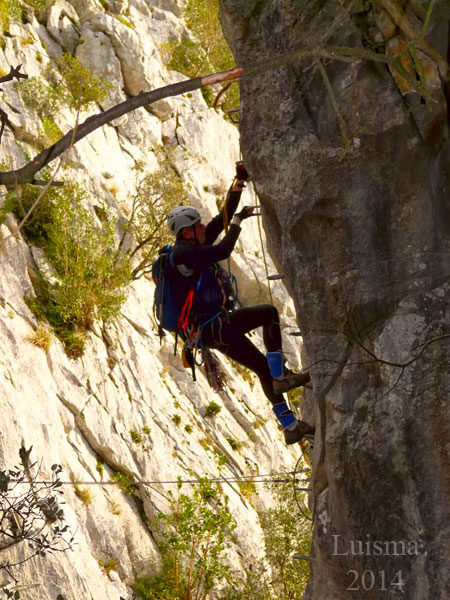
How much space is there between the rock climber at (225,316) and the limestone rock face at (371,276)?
2.97 ft

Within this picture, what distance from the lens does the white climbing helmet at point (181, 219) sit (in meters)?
6.84

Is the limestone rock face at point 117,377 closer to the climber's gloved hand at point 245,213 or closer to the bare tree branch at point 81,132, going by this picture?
the climber's gloved hand at point 245,213

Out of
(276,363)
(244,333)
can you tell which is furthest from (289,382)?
(244,333)

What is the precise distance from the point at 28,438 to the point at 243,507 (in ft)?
12.7

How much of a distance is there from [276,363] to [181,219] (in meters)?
1.52

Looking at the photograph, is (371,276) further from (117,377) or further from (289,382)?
(117,377)

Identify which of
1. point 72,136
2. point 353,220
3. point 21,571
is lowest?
point 21,571

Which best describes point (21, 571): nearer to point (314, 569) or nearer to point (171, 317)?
point (171, 317)

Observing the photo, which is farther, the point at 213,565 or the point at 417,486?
the point at 213,565

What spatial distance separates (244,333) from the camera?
22.0 ft

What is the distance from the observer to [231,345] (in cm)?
682

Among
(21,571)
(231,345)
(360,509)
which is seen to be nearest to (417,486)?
(360,509)

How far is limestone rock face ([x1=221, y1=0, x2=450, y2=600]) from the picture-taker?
15.4ft

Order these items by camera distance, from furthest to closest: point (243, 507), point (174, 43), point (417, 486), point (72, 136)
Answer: point (174, 43) < point (243, 507) < point (417, 486) < point (72, 136)
